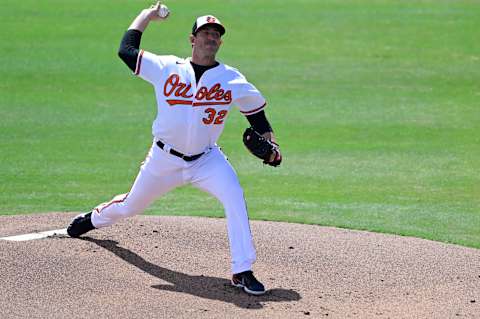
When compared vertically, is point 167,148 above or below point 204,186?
above

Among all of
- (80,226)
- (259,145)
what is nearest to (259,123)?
(259,145)

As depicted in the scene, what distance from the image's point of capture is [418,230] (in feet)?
28.6

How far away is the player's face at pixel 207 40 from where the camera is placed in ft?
22.2

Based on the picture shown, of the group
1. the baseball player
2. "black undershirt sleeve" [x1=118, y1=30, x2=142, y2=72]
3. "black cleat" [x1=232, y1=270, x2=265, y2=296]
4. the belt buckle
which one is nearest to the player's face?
the baseball player

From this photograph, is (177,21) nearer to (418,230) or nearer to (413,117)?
(413,117)

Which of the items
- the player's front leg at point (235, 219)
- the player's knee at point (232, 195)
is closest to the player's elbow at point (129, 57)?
the player's front leg at point (235, 219)

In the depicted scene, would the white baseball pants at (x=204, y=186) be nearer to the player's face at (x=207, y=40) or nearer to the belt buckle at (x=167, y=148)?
the belt buckle at (x=167, y=148)

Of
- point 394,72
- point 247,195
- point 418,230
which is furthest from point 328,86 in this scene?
point 418,230

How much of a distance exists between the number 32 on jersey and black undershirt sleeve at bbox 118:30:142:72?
0.64m

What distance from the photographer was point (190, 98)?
265 inches

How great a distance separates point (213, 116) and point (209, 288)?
122cm

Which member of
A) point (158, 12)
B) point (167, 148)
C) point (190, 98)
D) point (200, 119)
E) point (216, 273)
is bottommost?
point (216, 273)

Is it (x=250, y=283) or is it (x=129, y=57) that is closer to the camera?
(x=250, y=283)

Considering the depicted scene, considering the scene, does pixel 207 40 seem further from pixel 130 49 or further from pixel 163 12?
pixel 130 49
